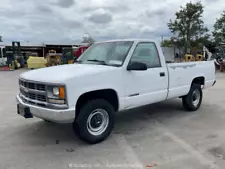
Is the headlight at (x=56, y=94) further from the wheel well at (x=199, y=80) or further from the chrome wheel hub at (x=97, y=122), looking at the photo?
the wheel well at (x=199, y=80)

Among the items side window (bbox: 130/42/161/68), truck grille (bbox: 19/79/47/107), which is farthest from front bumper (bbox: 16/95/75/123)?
side window (bbox: 130/42/161/68)

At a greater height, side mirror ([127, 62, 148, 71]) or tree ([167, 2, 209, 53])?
tree ([167, 2, 209, 53])

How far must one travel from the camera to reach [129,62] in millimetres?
4609

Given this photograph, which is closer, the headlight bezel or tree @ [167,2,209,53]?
the headlight bezel

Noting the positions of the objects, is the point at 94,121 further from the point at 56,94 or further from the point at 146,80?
the point at 146,80

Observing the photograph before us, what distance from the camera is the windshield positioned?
15.3 feet

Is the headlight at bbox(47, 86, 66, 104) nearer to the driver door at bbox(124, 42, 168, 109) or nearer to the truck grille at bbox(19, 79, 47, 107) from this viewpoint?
the truck grille at bbox(19, 79, 47, 107)

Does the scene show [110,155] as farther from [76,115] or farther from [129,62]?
[129,62]

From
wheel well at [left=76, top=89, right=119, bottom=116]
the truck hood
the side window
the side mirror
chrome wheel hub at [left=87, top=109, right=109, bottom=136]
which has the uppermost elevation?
the side window

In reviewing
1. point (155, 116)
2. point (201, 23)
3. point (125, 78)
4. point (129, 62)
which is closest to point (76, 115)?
point (125, 78)

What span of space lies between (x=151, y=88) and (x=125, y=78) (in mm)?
812

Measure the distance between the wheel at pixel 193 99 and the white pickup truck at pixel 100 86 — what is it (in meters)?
0.67

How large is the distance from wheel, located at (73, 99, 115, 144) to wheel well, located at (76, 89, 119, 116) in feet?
0.44

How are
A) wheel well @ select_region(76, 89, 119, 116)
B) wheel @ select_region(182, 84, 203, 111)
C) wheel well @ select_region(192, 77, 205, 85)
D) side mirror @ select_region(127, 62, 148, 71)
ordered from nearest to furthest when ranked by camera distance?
wheel well @ select_region(76, 89, 119, 116), side mirror @ select_region(127, 62, 148, 71), wheel @ select_region(182, 84, 203, 111), wheel well @ select_region(192, 77, 205, 85)
